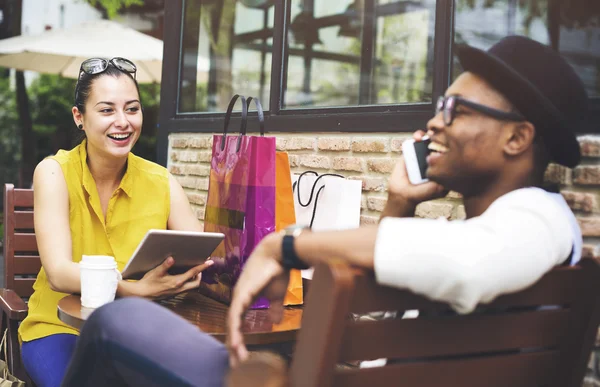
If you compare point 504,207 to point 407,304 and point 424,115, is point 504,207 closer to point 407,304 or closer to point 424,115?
point 407,304

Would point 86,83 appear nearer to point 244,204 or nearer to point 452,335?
point 244,204

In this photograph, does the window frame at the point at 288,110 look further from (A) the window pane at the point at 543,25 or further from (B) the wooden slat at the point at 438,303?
(B) the wooden slat at the point at 438,303

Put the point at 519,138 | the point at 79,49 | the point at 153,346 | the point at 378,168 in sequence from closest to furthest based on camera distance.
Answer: the point at 153,346, the point at 519,138, the point at 378,168, the point at 79,49

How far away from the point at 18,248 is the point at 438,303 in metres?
2.51

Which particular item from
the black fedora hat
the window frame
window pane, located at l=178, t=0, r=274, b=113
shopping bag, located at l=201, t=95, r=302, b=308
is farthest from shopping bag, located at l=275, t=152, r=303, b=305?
window pane, located at l=178, t=0, r=274, b=113

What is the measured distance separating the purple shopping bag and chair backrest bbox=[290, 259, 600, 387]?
0.98 metres

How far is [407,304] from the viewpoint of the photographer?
142cm

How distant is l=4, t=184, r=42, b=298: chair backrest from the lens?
3.41 metres

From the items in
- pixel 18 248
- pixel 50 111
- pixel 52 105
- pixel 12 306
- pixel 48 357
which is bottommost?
pixel 48 357

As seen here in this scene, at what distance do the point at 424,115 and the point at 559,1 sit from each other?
731mm

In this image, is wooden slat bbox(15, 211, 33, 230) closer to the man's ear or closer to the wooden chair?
the wooden chair

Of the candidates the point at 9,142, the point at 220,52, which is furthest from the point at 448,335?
the point at 9,142

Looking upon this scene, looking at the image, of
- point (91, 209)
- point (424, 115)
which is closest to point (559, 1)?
point (424, 115)

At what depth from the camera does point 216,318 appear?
2.37 meters
